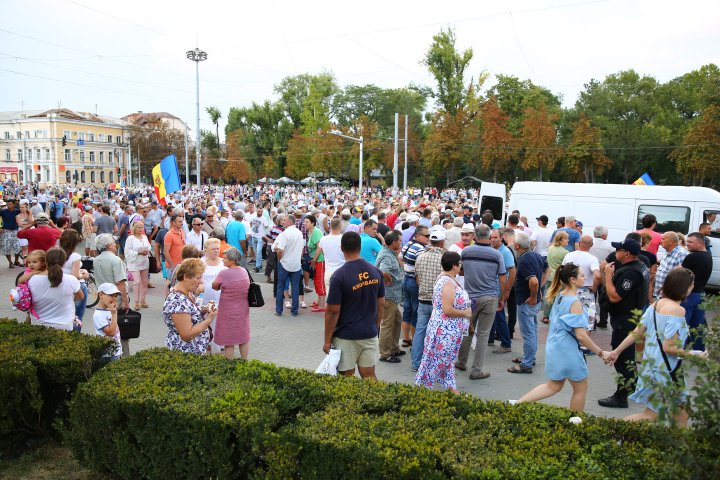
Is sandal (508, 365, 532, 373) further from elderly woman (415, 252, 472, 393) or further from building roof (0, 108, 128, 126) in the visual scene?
building roof (0, 108, 128, 126)

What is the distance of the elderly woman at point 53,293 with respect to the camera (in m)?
6.27

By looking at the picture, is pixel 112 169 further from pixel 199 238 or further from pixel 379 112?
pixel 199 238

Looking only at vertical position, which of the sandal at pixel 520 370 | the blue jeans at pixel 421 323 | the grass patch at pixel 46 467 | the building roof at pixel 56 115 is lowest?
the sandal at pixel 520 370

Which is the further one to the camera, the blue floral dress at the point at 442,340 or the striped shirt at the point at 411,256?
the striped shirt at the point at 411,256

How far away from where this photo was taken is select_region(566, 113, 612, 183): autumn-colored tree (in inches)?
1706

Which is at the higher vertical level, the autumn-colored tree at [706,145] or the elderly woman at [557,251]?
the autumn-colored tree at [706,145]

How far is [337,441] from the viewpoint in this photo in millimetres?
3453

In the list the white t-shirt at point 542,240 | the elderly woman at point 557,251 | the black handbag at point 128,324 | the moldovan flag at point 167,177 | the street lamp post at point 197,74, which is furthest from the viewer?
the street lamp post at point 197,74

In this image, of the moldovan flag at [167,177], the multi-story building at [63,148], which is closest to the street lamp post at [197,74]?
the moldovan flag at [167,177]

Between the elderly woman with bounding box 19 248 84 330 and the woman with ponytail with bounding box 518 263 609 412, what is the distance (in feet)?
17.0

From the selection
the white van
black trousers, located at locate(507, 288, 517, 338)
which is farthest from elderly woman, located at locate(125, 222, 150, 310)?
the white van

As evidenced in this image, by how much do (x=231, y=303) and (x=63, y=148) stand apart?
111 meters

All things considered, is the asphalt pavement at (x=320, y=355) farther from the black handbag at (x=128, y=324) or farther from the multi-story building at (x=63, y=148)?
the multi-story building at (x=63, y=148)

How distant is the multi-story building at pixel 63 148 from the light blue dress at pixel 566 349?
10710 cm
